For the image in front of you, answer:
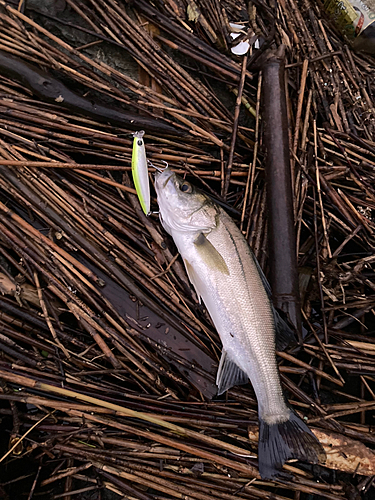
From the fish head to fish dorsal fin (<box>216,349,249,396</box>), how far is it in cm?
121

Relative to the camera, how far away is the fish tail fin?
8.81ft

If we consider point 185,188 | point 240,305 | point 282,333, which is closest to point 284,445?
point 282,333

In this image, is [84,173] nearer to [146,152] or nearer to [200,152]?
[146,152]

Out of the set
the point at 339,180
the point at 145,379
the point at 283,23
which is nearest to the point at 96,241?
the point at 145,379

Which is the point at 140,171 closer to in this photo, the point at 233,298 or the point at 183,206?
the point at 183,206

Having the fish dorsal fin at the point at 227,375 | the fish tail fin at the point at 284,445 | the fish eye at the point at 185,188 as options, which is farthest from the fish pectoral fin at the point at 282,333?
the fish eye at the point at 185,188

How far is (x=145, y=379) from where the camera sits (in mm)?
3035

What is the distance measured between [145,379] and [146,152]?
2.24 metres

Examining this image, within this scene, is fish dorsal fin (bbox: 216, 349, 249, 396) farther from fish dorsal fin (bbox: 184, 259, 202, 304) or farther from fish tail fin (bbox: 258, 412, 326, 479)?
fish dorsal fin (bbox: 184, 259, 202, 304)

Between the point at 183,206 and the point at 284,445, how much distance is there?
7.31 ft

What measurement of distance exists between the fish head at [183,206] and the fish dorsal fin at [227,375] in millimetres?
1208

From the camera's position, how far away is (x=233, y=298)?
116 inches

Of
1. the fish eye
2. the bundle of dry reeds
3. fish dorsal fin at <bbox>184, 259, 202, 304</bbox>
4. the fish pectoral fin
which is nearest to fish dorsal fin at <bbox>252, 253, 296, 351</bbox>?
the fish pectoral fin

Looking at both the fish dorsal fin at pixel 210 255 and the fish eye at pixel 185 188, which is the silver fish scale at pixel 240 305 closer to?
the fish dorsal fin at pixel 210 255
